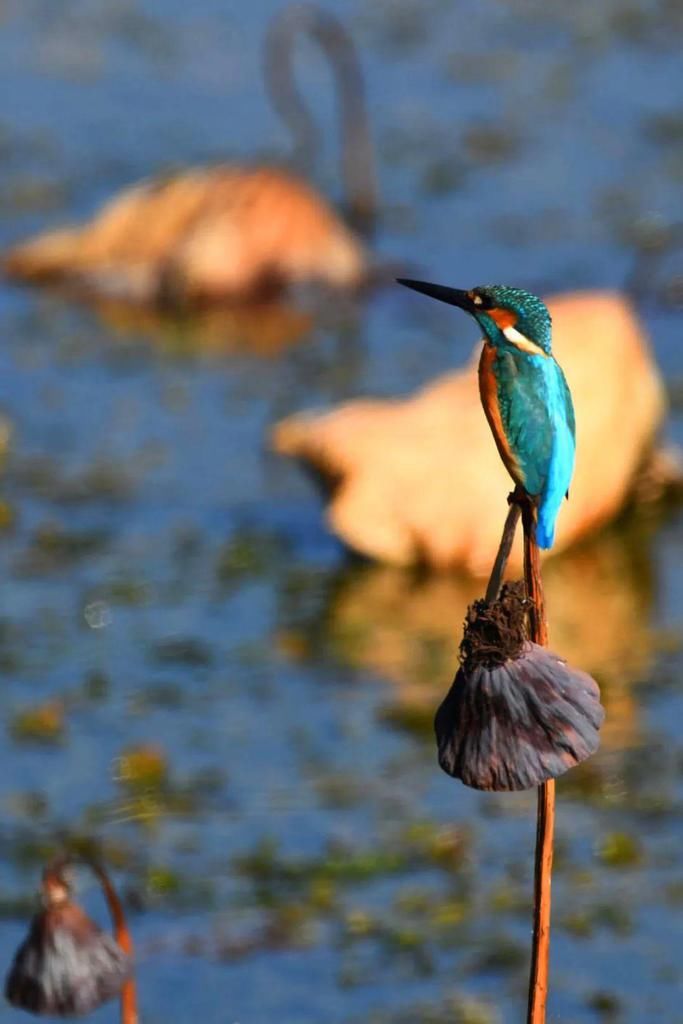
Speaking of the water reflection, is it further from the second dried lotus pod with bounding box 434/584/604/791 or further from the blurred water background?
the second dried lotus pod with bounding box 434/584/604/791

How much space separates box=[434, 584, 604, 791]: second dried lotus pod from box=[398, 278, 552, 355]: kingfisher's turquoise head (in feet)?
1.02

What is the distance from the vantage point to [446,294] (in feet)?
8.92

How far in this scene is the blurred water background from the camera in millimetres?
5660

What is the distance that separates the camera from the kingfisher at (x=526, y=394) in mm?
2838

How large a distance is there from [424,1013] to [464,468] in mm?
2955

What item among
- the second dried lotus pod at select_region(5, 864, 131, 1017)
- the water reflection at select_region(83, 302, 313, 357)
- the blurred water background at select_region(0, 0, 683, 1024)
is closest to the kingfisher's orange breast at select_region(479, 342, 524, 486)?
the second dried lotus pod at select_region(5, 864, 131, 1017)

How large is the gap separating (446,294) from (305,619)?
193 inches

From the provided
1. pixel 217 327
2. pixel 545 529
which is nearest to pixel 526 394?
pixel 545 529

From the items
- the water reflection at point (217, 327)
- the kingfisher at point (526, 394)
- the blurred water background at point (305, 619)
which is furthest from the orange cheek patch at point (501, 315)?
the water reflection at point (217, 327)

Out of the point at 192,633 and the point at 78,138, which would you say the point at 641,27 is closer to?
the point at 78,138

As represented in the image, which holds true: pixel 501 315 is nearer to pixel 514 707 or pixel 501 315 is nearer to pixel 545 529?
pixel 545 529

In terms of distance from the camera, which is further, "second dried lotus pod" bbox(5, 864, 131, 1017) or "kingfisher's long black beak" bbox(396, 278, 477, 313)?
"second dried lotus pod" bbox(5, 864, 131, 1017)

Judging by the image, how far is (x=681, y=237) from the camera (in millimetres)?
11344

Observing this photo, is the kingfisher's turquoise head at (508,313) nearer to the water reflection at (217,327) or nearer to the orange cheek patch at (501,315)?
the orange cheek patch at (501,315)
